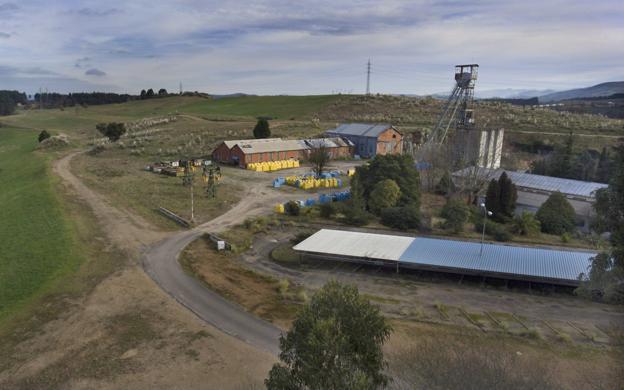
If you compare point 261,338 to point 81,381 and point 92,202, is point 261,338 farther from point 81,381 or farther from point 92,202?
point 92,202

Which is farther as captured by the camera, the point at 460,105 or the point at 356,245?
the point at 460,105

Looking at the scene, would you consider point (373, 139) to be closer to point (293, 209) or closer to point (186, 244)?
point (293, 209)

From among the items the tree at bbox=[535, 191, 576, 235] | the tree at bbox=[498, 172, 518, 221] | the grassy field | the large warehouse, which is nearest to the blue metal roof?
the large warehouse

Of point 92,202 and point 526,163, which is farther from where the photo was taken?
point 526,163

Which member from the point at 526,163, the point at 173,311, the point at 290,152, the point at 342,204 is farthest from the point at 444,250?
the point at 526,163

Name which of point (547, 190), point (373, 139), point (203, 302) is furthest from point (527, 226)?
point (373, 139)

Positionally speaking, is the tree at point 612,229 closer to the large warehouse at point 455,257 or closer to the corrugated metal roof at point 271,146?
the large warehouse at point 455,257
